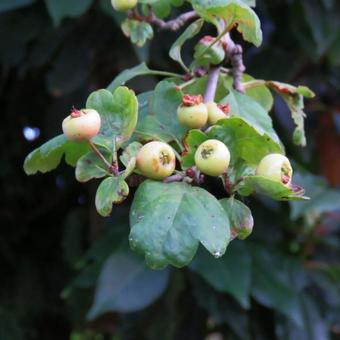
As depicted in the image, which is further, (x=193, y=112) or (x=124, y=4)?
(x=124, y=4)

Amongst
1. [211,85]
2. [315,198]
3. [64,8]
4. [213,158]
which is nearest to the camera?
[213,158]

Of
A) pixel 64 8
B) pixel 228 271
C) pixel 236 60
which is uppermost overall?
pixel 236 60

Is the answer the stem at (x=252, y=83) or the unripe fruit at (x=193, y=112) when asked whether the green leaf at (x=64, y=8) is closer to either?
the stem at (x=252, y=83)

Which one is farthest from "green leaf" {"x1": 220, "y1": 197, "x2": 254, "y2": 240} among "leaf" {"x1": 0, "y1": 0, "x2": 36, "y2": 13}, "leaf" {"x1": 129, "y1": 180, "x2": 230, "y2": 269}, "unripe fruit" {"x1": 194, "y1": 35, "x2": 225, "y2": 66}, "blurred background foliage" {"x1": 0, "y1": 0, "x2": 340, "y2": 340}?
"leaf" {"x1": 0, "y1": 0, "x2": 36, "y2": 13}

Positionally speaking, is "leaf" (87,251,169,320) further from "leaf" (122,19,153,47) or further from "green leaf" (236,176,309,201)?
"green leaf" (236,176,309,201)

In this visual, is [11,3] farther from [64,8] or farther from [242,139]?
[242,139]

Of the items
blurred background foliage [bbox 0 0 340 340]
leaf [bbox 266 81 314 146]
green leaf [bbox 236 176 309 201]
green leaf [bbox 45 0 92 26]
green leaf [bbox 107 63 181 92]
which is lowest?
blurred background foliage [bbox 0 0 340 340]

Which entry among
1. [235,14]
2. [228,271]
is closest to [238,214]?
[235,14]
